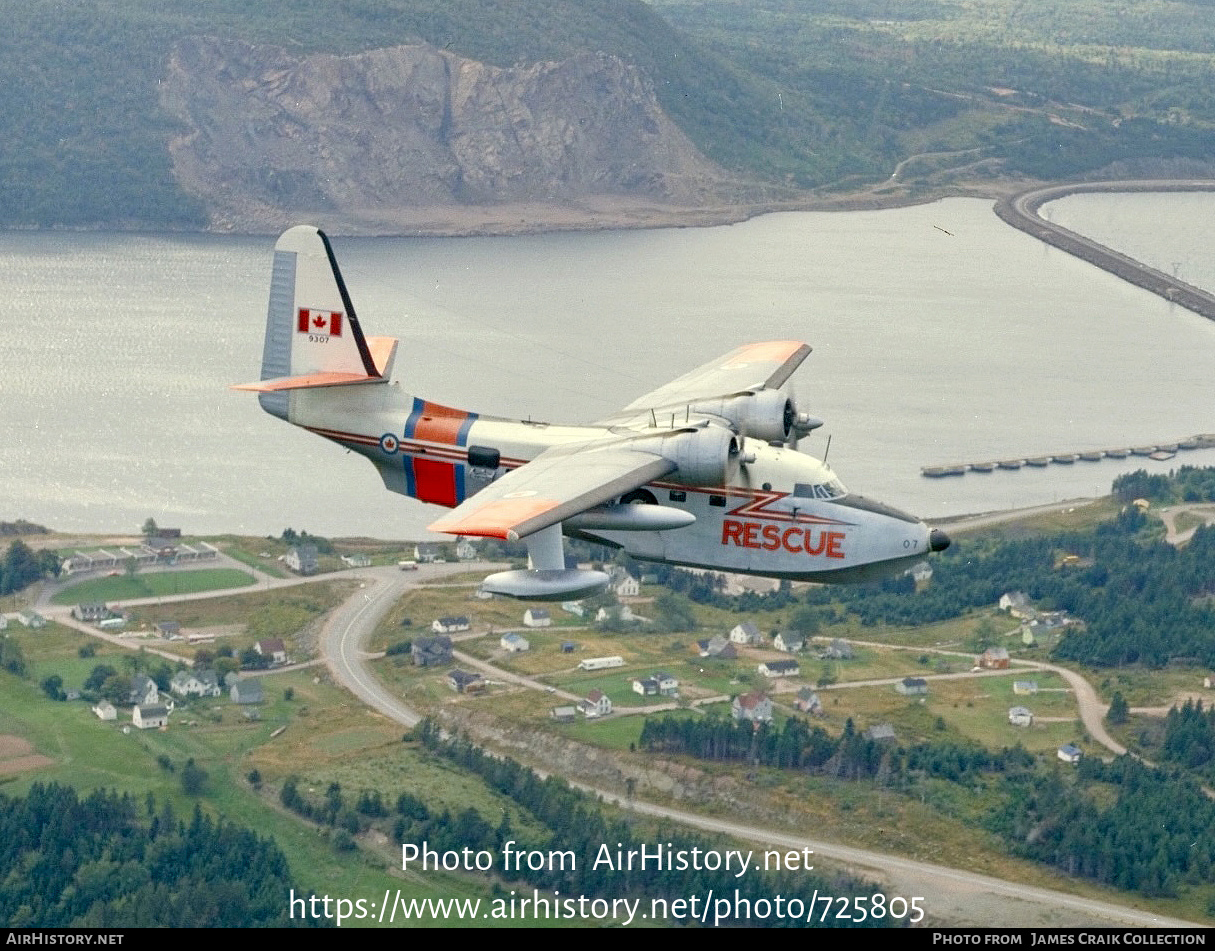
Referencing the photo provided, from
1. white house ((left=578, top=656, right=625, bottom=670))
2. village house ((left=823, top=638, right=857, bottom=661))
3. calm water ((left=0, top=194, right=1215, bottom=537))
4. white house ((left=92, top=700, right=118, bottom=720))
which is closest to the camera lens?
white house ((left=92, top=700, right=118, bottom=720))

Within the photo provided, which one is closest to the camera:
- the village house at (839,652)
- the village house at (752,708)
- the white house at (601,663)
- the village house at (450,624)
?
→ the village house at (752,708)

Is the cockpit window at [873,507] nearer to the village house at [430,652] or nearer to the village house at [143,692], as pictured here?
the village house at [143,692]

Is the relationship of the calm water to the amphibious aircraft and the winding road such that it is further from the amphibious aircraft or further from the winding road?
the amphibious aircraft

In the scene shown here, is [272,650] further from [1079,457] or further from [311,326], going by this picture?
[1079,457]

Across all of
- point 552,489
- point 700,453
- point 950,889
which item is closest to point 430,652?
point 950,889

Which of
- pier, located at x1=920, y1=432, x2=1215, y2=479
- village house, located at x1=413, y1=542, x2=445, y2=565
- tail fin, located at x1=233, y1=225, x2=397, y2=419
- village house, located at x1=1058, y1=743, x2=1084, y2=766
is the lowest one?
village house, located at x1=1058, y1=743, x2=1084, y2=766

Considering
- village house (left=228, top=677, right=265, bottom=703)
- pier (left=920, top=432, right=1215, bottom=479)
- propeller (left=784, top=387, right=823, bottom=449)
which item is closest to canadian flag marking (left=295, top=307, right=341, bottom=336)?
propeller (left=784, top=387, right=823, bottom=449)

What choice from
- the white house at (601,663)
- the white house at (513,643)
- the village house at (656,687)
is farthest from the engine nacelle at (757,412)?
the white house at (513,643)

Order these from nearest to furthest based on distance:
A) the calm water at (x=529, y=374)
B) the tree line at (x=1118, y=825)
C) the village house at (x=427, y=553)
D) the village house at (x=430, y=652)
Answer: the tree line at (x=1118, y=825), the village house at (x=430, y=652), the village house at (x=427, y=553), the calm water at (x=529, y=374)
